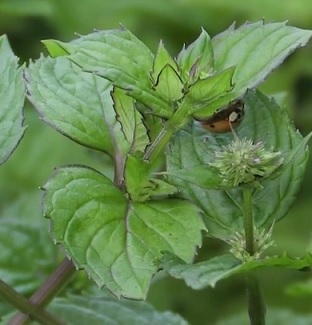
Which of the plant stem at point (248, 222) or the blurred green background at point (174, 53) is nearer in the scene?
the plant stem at point (248, 222)

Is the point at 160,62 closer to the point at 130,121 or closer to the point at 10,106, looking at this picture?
the point at 130,121

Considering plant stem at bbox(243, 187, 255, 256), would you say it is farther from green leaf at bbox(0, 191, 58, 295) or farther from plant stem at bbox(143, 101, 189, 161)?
green leaf at bbox(0, 191, 58, 295)

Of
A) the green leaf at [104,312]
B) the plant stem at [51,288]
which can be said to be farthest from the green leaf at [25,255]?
the plant stem at [51,288]

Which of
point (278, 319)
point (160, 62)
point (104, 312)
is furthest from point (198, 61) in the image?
point (278, 319)

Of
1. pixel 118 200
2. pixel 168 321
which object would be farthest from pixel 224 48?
pixel 168 321

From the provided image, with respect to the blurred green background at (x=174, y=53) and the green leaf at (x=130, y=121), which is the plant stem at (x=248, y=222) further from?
the blurred green background at (x=174, y=53)

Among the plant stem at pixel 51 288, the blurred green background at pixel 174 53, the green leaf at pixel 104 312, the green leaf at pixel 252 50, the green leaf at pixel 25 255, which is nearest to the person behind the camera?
the green leaf at pixel 252 50
